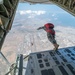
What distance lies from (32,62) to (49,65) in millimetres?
1881

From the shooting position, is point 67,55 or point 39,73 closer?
point 39,73

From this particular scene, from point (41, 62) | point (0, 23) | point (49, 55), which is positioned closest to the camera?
point (0, 23)

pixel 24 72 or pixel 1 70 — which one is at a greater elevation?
pixel 24 72

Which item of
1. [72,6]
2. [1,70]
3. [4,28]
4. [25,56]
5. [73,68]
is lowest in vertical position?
[1,70]

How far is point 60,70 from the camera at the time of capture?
39.0 feet

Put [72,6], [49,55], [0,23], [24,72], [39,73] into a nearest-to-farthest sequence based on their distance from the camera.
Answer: [0,23] < [72,6] < [39,73] < [24,72] < [49,55]

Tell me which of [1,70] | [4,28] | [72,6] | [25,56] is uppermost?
[4,28]

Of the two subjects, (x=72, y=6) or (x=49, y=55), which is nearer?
(x=72, y=6)

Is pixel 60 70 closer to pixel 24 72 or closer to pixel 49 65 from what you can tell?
pixel 49 65

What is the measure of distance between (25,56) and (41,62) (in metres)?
2.64

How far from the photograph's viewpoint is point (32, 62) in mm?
14250

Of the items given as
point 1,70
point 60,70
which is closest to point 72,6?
point 60,70

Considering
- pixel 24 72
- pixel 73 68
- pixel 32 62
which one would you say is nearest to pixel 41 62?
pixel 32 62

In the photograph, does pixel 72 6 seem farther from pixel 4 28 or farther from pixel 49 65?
pixel 49 65
